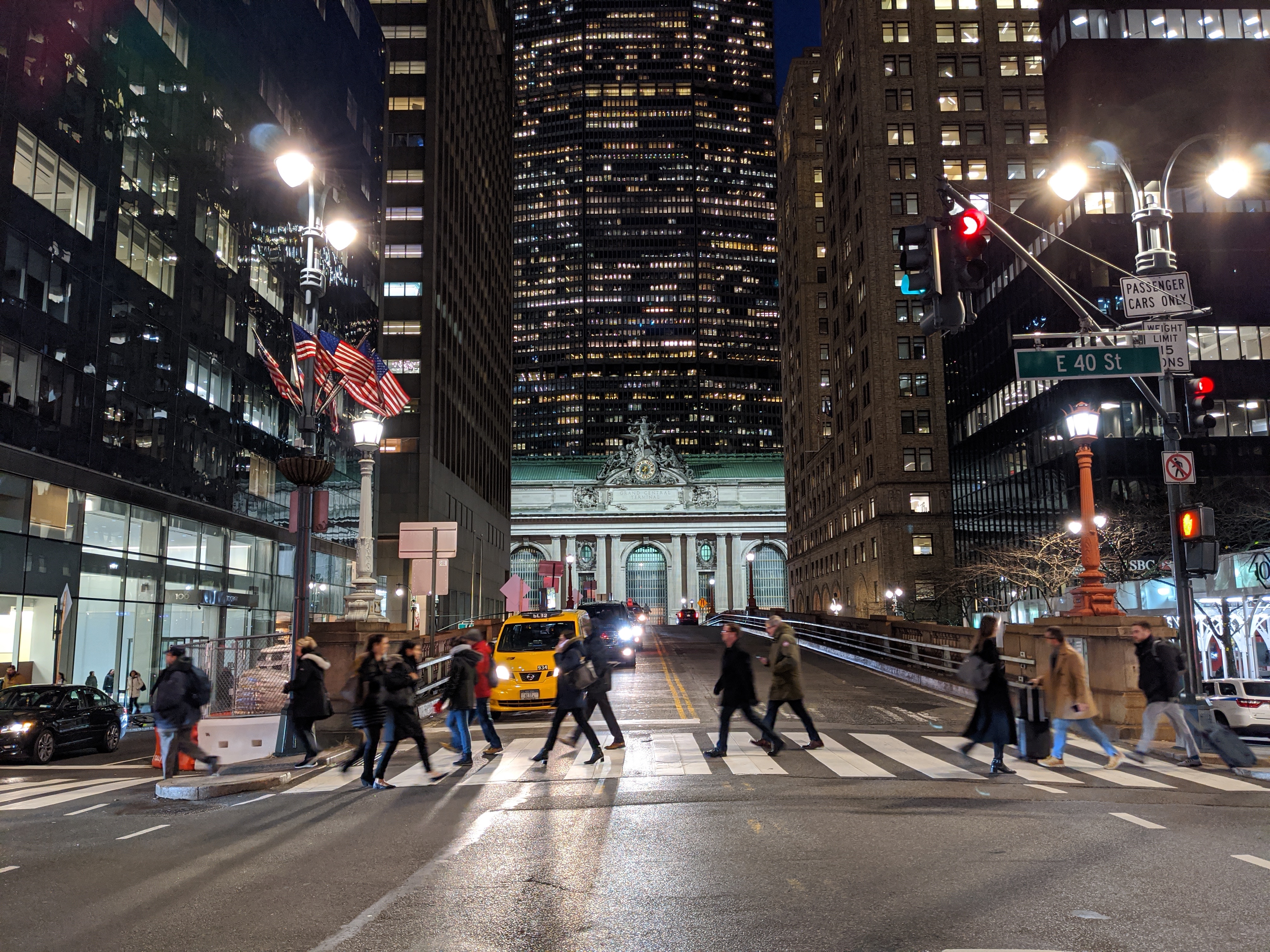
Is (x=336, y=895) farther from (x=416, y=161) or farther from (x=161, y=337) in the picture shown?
(x=416, y=161)

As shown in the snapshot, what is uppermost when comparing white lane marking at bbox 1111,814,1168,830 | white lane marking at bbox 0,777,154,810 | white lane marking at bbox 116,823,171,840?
white lane marking at bbox 1111,814,1168,830

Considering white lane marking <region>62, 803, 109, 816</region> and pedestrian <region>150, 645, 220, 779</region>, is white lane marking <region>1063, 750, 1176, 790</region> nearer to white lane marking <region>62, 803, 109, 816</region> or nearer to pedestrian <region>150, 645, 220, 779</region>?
pedestrian <region>150, 645, 220, 779</region>


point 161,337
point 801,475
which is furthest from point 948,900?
point 801,475

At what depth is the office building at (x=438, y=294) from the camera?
61.4m

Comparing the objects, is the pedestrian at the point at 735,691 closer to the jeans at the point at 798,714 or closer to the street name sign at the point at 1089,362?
the jeans at the point at 798,714

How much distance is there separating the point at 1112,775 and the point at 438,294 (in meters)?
58.0

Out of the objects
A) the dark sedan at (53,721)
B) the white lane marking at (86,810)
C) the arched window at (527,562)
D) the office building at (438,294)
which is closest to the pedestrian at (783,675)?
the white lane marking at (86,810)

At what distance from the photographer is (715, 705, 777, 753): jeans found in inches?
575

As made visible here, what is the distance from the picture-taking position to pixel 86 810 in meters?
12.1

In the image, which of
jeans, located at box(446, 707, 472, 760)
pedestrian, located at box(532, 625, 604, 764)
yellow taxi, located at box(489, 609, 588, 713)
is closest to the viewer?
pedestrian, located at box(532, 625, 604, 764)

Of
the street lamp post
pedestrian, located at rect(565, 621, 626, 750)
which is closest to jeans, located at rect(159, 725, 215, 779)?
pedestrian, located at rect(565, 621, 626, 750)

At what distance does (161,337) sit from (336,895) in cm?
2879

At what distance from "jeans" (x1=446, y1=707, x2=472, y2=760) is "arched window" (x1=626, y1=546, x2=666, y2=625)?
421 ft

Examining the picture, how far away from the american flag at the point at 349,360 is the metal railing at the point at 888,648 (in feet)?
34.0
